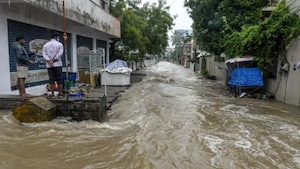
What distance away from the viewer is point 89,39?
46.9 feet

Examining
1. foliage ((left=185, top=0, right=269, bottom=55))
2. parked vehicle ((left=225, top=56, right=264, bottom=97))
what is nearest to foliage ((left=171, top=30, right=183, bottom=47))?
foliage ((left=185, top=0, right=269, bottom=55))

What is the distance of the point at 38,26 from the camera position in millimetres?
8750

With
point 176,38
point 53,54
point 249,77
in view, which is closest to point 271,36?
point 249,77

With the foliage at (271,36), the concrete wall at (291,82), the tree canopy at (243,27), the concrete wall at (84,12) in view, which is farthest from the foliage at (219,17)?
the concrete wall at (84,12)

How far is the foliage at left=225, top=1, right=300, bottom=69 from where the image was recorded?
983 centimetres

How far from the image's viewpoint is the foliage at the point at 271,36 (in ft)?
32.2

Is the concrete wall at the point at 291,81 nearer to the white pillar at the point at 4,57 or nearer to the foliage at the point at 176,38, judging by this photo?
the white pillar at the point at 4,57

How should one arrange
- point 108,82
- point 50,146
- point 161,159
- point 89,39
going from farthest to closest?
point 89,39, point 108,82, point 50,146, point 161,159

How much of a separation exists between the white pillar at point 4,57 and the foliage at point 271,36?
9245 mm

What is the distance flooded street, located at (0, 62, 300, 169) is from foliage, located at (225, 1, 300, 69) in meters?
3.86

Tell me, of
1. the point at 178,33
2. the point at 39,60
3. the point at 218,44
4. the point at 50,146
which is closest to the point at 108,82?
the point at 39,60

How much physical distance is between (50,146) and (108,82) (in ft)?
28.0

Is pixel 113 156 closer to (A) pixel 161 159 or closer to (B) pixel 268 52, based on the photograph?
(A) pixel 161 159

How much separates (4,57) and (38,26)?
230 cm
